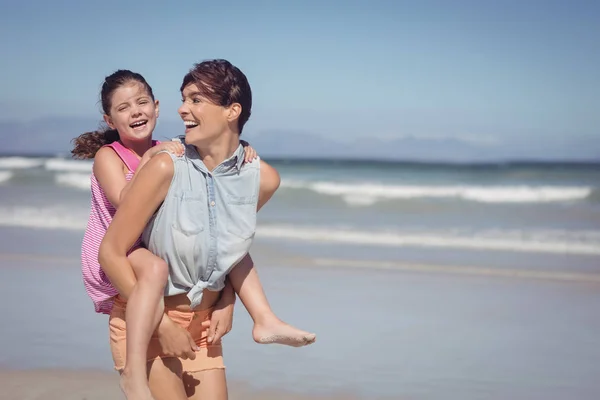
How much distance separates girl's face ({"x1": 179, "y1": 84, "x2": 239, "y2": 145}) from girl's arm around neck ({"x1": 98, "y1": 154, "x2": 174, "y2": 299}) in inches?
6.0

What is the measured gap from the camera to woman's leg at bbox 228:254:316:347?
10.8ft

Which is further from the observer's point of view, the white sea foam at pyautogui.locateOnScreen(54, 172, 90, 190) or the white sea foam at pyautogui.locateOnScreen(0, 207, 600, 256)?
the white sea foam at pyautogui.locateOnScreen(54, 172, 90, 190)

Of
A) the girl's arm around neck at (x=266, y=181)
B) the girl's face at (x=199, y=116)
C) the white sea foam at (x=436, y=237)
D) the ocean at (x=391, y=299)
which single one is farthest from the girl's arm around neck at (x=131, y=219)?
the white sea foam at (x=436, y=237)

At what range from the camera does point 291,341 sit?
10.9ft

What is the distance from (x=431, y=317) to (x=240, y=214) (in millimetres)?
4161

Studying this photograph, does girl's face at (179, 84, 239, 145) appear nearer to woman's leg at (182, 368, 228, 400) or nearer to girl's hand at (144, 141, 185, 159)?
girl's hand at (144, 141, 185, 159)

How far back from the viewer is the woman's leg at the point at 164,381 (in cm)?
319

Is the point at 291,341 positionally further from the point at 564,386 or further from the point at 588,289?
the point at 588,289

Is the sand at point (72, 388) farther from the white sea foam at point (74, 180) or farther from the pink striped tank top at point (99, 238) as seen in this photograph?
the white sea foam at point (74, 180)

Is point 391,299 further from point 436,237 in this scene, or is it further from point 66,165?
point 66,165

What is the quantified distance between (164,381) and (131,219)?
67cm

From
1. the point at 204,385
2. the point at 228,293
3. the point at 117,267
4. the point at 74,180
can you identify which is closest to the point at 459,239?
the point at 228,293

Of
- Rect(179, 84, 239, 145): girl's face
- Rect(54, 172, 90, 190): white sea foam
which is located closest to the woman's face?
Rect(179, 84, 239, 145): girl's face

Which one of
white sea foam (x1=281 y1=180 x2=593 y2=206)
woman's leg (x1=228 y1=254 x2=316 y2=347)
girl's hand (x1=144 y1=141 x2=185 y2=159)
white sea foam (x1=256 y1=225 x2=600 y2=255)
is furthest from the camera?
white sea foam (x1=281 y1=180 x2=593 y2=206)
